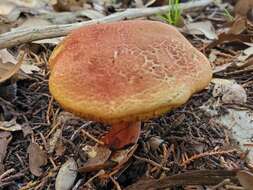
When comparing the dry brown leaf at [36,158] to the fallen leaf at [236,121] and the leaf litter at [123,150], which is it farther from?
the fallen leaf at [236,121]

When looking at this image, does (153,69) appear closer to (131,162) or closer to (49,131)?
(131,162)

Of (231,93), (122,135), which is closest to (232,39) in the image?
(231,93)

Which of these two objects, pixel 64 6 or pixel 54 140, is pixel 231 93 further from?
pixel 64 6

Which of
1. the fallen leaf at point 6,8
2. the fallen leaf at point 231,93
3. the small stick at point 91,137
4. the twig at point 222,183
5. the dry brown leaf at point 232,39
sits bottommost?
the dry brown leaf at point 232,39

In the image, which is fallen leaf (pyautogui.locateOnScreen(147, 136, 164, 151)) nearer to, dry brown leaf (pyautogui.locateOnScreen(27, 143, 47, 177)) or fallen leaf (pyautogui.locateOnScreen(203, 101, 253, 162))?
Answer: fallen leaf (pyautogui.locateOnScreen(203, 101, 253, 162))

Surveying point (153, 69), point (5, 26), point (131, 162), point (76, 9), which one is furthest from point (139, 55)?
point (76, 9)

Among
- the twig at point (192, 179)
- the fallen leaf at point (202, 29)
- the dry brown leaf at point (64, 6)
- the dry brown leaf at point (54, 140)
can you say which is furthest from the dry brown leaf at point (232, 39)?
the twig at point (192, 179)

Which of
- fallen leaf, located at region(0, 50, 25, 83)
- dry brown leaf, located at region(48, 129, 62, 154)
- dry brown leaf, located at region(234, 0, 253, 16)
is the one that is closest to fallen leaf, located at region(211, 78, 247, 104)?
dry brown leaf, located at region(48, 129, 62, 154)
